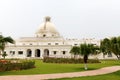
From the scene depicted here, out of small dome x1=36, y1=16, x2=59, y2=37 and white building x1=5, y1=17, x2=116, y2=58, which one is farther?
small dome x1=36, y1=16, x2=59, y2=37

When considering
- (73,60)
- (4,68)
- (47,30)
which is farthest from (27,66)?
(47,30)

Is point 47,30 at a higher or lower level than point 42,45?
higher

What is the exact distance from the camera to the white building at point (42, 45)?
8469 cm

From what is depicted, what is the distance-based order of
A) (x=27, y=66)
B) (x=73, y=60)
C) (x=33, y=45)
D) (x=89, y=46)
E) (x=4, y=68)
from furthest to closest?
(x=33, y=45), (x=73, y=60), (x=89, y=46), (x=27, y=66), (x=4, y=68)

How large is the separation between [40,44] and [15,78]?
66202 mm

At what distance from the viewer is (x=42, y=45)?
3396 inches

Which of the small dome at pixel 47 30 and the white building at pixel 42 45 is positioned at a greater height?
the small dome at pixel 47 30

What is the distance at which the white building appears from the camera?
84.7 meters

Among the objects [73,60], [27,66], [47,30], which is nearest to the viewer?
[27,66]

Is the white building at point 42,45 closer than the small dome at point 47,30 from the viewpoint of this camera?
Yes

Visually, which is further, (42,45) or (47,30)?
(47,30)

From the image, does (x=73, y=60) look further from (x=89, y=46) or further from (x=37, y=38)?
(x=37, y=38)

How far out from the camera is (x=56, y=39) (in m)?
89.2

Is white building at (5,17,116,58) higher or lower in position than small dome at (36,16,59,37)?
lower
